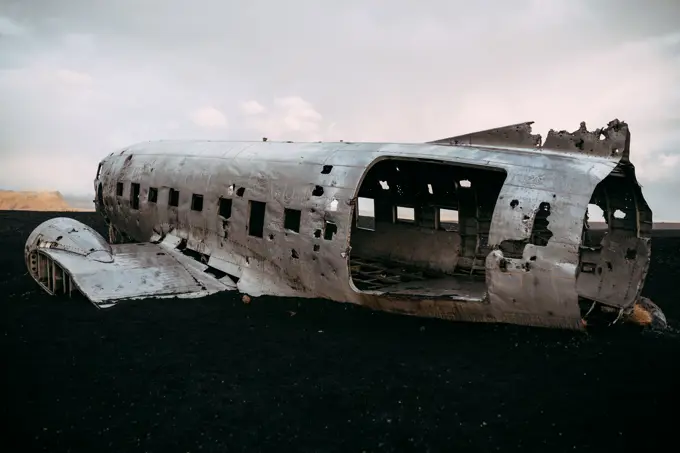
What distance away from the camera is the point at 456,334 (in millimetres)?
9445

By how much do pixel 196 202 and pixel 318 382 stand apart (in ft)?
22.9

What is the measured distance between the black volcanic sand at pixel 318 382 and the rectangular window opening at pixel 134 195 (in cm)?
495

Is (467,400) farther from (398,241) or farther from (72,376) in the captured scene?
(398,241)

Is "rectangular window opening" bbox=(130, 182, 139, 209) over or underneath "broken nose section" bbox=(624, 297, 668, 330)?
over

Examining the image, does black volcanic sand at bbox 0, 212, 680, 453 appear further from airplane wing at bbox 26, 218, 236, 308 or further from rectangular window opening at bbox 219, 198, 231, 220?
rectangular window opening at bbox 219, 198, 231, 220

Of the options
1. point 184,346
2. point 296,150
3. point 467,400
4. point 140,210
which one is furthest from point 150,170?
point 467,400

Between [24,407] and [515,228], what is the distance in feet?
25.3

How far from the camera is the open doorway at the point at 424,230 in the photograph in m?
13.0

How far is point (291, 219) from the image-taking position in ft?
35.9

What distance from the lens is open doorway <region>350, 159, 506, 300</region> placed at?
13.0 meters

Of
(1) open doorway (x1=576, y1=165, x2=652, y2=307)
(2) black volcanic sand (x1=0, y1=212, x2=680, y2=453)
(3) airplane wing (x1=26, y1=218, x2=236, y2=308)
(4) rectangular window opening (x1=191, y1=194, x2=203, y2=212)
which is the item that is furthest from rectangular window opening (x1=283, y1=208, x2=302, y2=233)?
(1) open doorway (x1=576, y1=165, x2=652, y2=307)

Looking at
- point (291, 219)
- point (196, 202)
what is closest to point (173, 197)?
point (196, 202)

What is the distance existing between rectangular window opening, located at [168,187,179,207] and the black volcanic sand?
3.45 meters

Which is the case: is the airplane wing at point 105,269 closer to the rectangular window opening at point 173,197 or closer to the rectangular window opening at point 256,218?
the rectangular window opening at point 256,218
